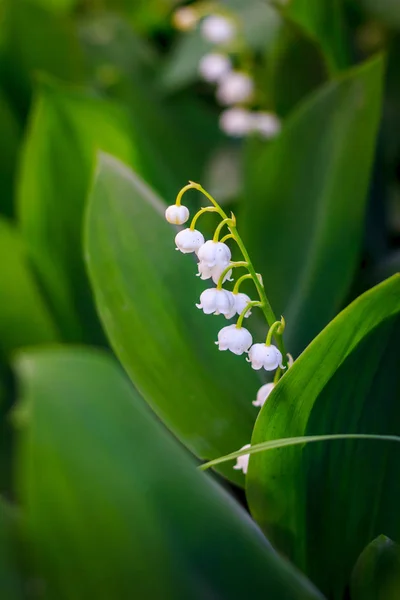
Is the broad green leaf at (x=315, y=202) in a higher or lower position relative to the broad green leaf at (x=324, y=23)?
lower

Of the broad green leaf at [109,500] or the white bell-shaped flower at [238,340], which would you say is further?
the white bell-shaped flower at [238,340]

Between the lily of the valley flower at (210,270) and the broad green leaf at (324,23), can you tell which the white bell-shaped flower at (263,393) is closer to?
the lily of the valley flower at (210,270)

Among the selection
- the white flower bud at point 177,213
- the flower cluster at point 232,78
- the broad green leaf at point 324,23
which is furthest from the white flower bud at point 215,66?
the white flower bud at point 177,213

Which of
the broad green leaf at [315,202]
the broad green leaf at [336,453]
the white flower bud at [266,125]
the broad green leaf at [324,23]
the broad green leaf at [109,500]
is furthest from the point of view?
the white flower bud at [266,125]

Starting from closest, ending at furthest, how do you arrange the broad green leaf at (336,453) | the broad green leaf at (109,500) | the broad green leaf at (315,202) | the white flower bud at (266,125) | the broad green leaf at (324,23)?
the broad green leaf at (109,500)
the broad green leaf at (336,453)
the broad green leaf at (315,202)
the broad green leaf at (324,23)
the white flower bud at (266,125)

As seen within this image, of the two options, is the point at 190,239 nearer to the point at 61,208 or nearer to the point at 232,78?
the point at 61,208

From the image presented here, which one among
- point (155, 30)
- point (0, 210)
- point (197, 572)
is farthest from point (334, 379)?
point (155, 30)

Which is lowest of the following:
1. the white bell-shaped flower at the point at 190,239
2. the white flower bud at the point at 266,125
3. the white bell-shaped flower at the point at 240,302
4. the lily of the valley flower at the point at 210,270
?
the white bell-shaped flower at the point at 240,302
